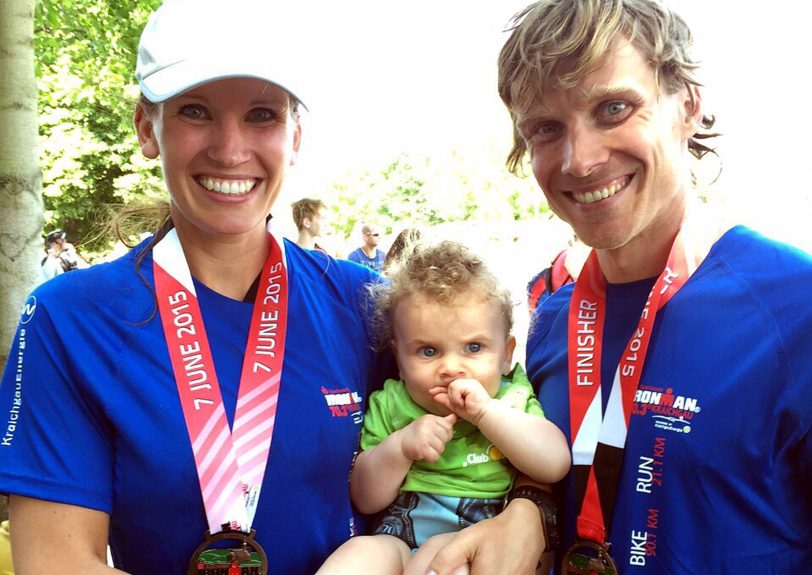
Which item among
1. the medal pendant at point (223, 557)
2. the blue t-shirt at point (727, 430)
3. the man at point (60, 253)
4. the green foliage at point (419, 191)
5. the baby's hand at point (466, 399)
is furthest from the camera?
the green foliage at point (419, 191)

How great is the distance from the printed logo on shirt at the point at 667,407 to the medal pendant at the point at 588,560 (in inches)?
15.1

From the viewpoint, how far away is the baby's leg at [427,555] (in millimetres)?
2203

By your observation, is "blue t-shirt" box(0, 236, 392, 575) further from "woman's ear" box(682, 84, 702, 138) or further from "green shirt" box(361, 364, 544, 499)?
"woman's ear" box(682, 84, 702, 138)

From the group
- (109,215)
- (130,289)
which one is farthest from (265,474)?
(109,215)

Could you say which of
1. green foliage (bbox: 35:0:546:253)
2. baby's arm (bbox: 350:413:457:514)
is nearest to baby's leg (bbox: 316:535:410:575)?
baby's arm (bbox: 350:413:457:514)

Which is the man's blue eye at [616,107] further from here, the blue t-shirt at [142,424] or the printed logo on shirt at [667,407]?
the blue t-shirt at [142,424]

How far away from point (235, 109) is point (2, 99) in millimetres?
3103

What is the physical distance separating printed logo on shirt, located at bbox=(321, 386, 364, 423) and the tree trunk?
3.10m

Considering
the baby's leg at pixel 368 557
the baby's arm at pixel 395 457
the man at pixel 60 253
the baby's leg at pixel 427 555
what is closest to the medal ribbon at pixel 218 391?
the baby's leg at pixel 368 557

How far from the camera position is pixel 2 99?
14.5 feet

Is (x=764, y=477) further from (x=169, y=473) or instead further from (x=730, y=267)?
(x=169, y=473)

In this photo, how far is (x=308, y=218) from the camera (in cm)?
934

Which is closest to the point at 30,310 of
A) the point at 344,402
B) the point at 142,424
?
the point at 142,424

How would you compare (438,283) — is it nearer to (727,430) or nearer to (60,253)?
(727,430)
